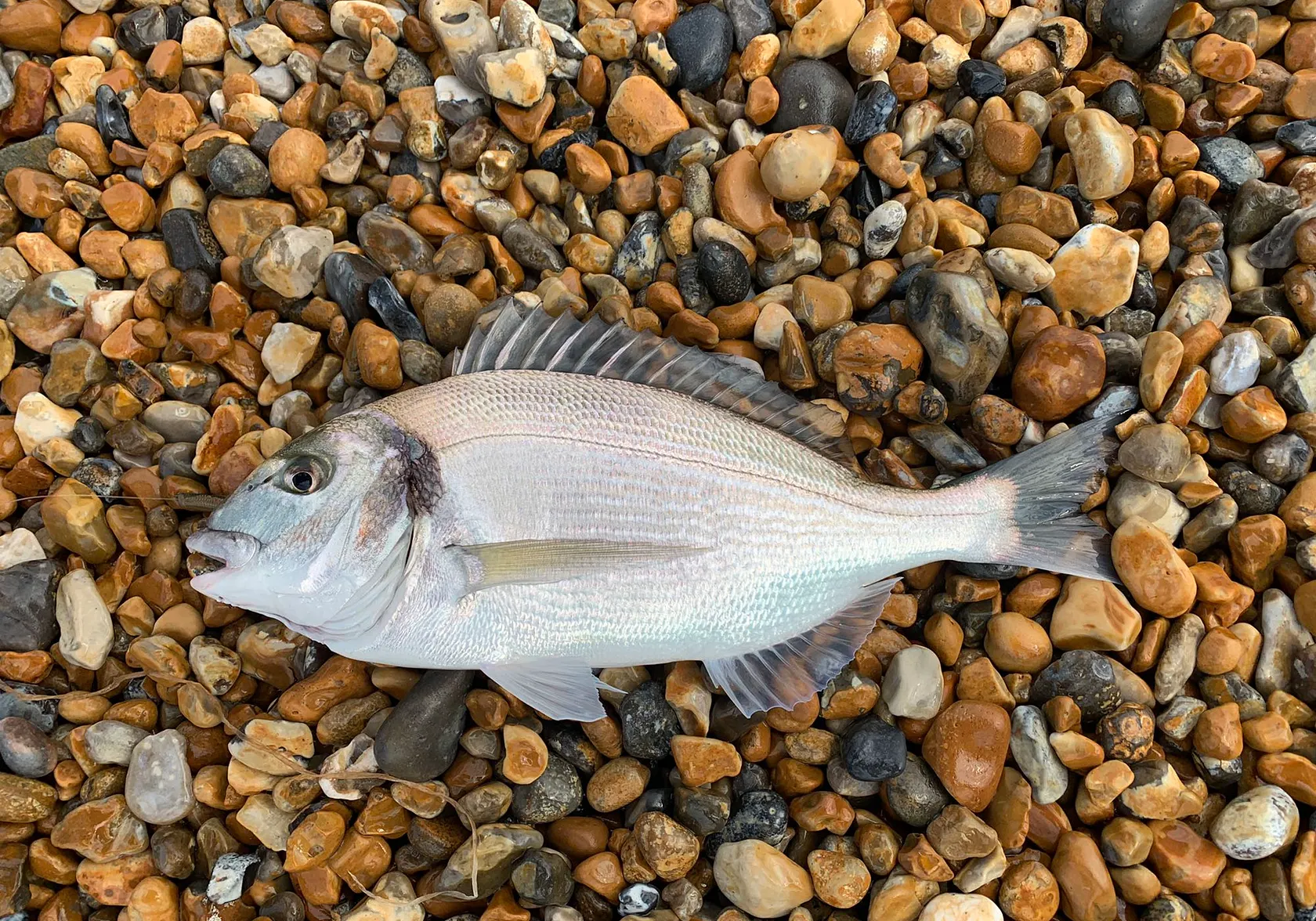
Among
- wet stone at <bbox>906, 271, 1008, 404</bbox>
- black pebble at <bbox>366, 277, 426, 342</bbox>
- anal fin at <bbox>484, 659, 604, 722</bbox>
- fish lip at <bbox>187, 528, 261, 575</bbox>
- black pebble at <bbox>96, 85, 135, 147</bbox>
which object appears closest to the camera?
fish lip at <bbox>187, 528, 261, 575</bbox>

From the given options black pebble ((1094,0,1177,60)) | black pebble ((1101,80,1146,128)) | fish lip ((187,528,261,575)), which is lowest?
fish lip ((187,528,261,575))

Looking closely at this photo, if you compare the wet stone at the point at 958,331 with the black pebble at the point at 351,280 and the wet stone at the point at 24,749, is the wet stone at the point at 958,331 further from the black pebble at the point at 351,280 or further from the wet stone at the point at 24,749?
the wet stone at the point at 24,749

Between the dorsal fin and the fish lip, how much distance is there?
911 mm

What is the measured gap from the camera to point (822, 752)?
2.76 meters

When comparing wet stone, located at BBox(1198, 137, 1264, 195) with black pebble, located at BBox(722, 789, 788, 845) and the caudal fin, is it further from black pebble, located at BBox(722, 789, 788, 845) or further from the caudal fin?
black pebble, located at BBox(722, 789, 788, 845)

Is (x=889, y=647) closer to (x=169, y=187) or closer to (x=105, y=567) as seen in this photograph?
(x=105, y=567)

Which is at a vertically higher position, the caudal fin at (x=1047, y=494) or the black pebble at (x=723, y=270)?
the black pebble at (x=723, y=270)

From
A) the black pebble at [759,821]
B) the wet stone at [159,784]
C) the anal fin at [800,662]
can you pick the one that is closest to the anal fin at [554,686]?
the anal fin at [800,662]

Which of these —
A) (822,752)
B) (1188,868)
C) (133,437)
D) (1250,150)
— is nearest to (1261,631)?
(1188,868)

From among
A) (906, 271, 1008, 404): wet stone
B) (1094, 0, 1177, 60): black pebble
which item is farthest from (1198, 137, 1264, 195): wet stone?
(906, 271, 1008, 404): wet stone

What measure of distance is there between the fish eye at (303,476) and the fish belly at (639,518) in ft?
1.00

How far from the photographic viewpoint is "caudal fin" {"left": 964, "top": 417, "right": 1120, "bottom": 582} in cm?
269

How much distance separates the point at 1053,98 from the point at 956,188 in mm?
531

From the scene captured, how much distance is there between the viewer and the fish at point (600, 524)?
7.61 feet
